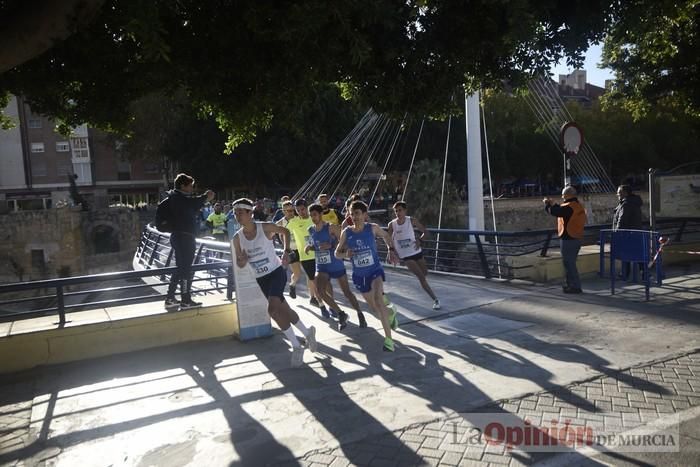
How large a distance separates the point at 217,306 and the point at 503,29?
4.75m

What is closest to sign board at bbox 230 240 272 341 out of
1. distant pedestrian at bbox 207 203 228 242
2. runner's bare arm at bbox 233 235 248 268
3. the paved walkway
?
runner's bare arm at bbox 233 235 248 268

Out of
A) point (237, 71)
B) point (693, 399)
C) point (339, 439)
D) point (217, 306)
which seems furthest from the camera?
point (217, 306)

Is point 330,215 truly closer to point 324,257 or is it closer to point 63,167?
point 324,257

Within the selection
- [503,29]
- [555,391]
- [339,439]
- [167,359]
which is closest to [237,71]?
[503,29]

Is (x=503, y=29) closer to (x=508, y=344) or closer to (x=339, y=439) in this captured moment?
(x=508, y=344)

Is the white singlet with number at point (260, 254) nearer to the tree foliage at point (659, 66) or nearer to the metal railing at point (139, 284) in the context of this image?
the metal railing at point (139, 284)

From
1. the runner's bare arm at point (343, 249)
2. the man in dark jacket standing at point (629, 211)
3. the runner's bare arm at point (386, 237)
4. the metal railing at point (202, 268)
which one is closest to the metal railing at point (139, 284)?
the metal railing at point (202, 268)

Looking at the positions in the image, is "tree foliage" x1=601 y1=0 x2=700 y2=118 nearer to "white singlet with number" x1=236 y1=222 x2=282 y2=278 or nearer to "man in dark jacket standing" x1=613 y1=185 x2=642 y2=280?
"man in dark jacket standing" x1=613 y1=185 x2=642 y2=280

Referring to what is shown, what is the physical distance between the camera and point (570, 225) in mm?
8734

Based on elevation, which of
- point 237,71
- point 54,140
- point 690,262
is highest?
point 54,140

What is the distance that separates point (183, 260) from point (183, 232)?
1.32 feet

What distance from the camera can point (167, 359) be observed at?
6402mm

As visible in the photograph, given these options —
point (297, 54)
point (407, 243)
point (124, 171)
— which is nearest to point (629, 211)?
point (407, 243)

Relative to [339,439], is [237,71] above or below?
above
